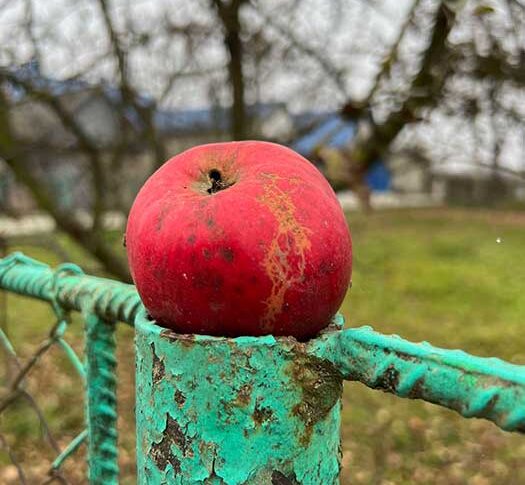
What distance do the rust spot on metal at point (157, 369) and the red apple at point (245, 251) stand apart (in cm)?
4

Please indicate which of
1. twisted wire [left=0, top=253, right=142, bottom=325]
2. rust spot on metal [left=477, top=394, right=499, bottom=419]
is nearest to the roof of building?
twisted wire [left=0, top=253, right=142, bottom=325]

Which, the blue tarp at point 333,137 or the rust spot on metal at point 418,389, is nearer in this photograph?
the rust spot on metal at point 418,389

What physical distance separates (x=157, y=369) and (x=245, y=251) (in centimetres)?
17

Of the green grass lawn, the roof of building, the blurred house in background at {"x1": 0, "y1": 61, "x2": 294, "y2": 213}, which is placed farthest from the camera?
the green grass lawn

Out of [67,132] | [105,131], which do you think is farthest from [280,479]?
[105,131]

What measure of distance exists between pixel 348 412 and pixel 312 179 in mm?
3441

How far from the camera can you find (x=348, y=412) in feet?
13.0

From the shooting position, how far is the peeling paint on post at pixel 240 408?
25.7 inches

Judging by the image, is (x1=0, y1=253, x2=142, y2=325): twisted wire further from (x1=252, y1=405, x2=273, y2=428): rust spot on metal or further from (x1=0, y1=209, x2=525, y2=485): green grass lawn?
(x1=0, y1=209, x2=525, y2=485): green grass lawn

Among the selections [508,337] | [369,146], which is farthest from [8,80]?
[508,337]

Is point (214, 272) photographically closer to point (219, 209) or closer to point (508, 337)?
Result: point (219, 209)

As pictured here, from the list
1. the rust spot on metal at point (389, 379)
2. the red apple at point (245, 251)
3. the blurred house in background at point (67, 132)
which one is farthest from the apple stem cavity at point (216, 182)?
the blurred house in background at point (67, 132)

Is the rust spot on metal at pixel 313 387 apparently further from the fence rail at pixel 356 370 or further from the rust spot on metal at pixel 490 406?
the rust spot on metal at pixel 490 406

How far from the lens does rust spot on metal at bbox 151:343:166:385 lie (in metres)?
0.70
